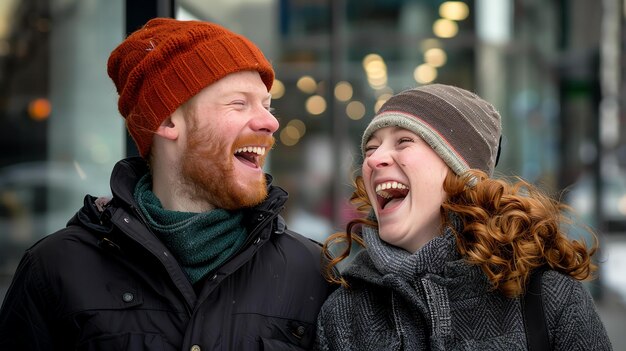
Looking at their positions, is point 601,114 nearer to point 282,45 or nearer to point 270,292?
point 282,45

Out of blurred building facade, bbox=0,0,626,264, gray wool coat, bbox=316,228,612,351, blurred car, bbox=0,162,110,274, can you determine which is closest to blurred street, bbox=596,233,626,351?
blurred building facade, bbox=0,0,626,264

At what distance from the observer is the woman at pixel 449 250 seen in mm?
2389

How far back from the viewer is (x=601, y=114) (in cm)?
1071

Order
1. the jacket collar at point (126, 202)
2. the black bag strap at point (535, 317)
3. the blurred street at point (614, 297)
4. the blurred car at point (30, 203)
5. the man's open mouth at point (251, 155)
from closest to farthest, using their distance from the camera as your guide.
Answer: the black bag strap at point (535, 317), the jacket collar at point (126, 202), the man's open mouth at point (251, 155), the blurred car at point (30, 203), the blurred street at point (614, 297)

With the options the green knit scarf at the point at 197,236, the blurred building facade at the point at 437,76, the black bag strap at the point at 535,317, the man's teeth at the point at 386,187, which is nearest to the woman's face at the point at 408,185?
the man's teeth at the point at 386,187

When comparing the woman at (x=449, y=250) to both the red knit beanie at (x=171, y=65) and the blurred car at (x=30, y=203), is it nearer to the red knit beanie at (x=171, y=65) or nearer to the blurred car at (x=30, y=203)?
the red knit beanie at (x=171, y=65)

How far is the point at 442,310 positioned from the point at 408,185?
0.39 m

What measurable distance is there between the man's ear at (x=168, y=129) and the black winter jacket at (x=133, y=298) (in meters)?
0.23

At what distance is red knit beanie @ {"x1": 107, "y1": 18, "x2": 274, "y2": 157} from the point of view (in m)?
2.77

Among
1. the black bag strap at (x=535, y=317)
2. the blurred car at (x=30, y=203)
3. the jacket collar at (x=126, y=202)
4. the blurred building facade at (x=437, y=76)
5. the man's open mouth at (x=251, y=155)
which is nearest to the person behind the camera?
the black bag strap at (x=535, y=317)

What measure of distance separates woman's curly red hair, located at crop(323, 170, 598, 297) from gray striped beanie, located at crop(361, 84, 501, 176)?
0.25 feet

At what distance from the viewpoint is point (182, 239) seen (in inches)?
104

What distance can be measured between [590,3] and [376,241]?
8.57 metres

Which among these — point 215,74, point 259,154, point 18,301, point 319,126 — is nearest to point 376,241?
point 259,154
